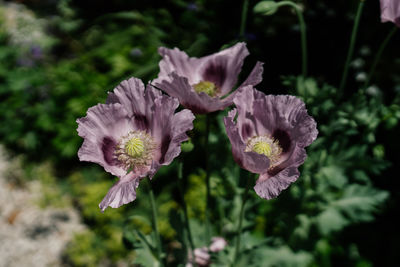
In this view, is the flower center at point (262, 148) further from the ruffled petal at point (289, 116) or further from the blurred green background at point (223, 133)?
the blurred green background at point (223, 133)

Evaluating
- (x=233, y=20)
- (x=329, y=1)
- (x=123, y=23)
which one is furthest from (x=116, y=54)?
(x=329, y=1)

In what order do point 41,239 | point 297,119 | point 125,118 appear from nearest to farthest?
point 297,119
point 125,118
point 41,239

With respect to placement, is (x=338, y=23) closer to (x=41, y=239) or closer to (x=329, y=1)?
(x=329, y=1)

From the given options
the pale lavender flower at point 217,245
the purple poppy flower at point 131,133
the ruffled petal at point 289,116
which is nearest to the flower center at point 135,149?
the purple poppy flower at point 131,133

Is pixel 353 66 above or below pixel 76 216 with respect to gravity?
above

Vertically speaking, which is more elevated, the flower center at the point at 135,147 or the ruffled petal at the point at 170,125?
the ruffled petal at the point at 170,125

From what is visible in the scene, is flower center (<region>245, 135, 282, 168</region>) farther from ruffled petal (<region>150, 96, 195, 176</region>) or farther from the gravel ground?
the gravel ground

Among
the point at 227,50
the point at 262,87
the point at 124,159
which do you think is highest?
the point at 227,50
